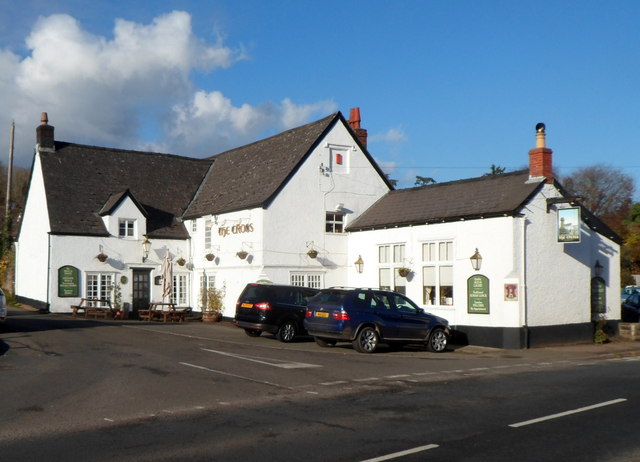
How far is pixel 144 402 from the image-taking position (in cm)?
1133

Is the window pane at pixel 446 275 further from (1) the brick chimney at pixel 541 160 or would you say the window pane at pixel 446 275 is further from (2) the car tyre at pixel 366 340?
(2) the car tyre at pixel 366 340

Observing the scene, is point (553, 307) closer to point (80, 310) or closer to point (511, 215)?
point (511, 215)

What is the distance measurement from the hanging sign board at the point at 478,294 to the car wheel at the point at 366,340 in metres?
4.63

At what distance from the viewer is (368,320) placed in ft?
64.9

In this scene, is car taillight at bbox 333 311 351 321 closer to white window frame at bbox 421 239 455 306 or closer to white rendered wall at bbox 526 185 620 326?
white window frame at bbox 421 239 455 306

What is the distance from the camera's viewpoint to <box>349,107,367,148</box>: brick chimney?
32844 mm

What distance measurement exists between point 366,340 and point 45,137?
21.3 m

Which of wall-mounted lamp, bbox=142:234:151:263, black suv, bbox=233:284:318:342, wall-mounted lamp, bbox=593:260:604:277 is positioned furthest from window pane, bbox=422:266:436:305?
wall-mounted lamp, bbox=142:234:151:263

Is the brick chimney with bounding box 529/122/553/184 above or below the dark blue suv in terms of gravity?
above

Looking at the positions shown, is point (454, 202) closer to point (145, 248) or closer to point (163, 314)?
point (163, 314)

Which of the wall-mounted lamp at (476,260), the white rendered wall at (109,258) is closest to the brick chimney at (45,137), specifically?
the white rendered wall at (109,258)

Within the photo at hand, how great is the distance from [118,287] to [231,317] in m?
6.07

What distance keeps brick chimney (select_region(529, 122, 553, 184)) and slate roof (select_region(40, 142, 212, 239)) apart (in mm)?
17689

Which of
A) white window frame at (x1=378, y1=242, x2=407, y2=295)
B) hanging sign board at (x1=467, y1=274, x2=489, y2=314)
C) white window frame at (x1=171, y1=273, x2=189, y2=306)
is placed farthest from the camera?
white window frame at (x1=171, y1=273, x2=189, y2=306)
